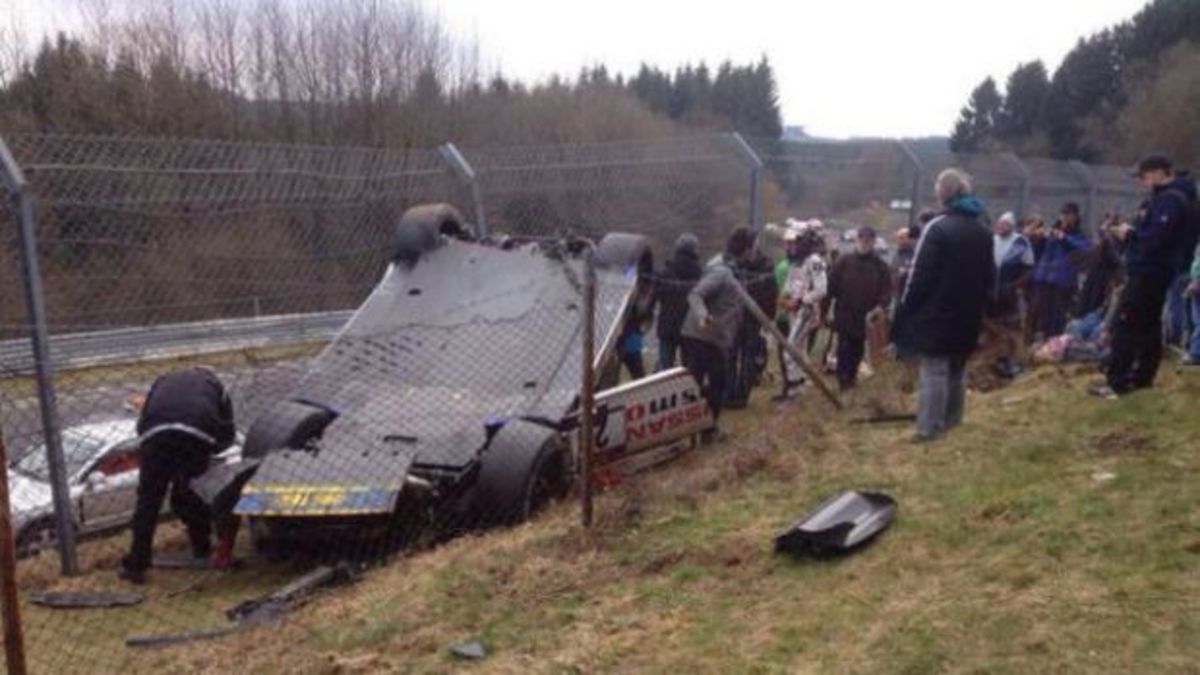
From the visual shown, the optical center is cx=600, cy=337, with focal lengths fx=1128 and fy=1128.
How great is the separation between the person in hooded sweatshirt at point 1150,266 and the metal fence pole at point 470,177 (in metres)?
5.16

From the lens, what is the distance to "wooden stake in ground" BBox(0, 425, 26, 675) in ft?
12.7

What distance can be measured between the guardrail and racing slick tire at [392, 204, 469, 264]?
1.19m

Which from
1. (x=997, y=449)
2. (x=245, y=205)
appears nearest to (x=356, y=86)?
(x=245, y=205)

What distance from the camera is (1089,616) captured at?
4.04 m

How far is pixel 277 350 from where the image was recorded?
8.72m

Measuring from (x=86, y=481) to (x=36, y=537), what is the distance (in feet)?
2.34

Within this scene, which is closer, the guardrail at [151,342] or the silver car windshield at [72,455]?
the guardrail at [151,342]

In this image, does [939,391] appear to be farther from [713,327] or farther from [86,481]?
[86,481]

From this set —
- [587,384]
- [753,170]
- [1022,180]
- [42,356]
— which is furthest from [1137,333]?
[1022,180]

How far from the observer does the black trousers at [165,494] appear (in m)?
6.96

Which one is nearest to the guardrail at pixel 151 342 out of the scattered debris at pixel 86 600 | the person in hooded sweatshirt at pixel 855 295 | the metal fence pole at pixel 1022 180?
the scattered debris at pixel 86 600

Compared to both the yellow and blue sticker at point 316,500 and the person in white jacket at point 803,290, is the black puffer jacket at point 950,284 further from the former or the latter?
the person in white jacket at point 803,290

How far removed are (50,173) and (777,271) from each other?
7364mm

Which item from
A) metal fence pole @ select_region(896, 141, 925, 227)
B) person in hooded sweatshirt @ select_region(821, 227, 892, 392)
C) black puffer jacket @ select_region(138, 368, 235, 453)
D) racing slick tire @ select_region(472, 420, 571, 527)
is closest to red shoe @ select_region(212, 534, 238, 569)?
black puffer jacket @ select_region(138, 368, 235, 453)
